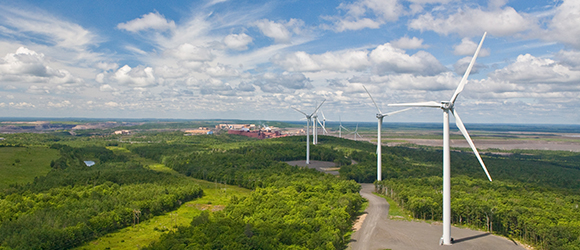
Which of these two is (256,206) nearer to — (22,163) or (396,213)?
(396,213)

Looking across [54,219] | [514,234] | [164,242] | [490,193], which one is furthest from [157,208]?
[490,193]

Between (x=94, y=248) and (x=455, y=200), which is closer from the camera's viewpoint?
(x=94, y=248)

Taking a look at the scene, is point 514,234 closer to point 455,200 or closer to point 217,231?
point 455,200

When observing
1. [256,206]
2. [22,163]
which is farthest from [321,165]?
[22,163]

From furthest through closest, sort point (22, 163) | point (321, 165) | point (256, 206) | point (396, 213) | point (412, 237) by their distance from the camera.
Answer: point (321, 165)
point (22, 163)
point (396, 213)
point (256, 206)
point (412, 237)

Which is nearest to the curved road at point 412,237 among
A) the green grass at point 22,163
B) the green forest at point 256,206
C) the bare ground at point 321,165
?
the green forest at point 256,206

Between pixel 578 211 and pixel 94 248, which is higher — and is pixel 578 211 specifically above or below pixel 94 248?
above

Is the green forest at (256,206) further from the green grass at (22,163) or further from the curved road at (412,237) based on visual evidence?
the curved road at (412,237)
